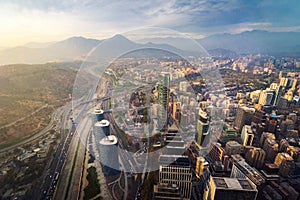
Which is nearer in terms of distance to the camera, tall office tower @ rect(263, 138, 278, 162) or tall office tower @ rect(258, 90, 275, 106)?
tall office tower @ rect(263, 138, 278, 162)

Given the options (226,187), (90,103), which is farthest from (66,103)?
(226,187)

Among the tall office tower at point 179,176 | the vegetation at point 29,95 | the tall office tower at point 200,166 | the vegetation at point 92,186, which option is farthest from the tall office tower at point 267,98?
the vegetation at point 29,95

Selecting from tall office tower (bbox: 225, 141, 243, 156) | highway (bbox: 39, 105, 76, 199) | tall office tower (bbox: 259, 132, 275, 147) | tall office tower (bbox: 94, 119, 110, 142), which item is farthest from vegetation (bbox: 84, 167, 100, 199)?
tall office tower (bbox: 259, 132, 275, 147)

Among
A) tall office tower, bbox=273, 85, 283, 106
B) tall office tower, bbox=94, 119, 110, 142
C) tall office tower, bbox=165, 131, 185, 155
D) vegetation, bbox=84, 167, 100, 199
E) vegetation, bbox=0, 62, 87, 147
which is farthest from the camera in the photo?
tall office tower, bbox=273, 85, 283, 106

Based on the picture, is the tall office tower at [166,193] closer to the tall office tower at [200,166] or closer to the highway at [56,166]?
the tall office tower at [200,166]

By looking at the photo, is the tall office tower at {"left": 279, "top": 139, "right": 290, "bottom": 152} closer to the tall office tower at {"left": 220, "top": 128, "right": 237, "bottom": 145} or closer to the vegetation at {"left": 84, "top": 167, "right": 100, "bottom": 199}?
the tall office tower at {"left": 220, "top": 128, "right": 237, "bottom": 145}

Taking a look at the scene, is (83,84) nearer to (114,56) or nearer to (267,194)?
(114,56)

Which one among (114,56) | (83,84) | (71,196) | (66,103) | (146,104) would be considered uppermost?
(114,56)
